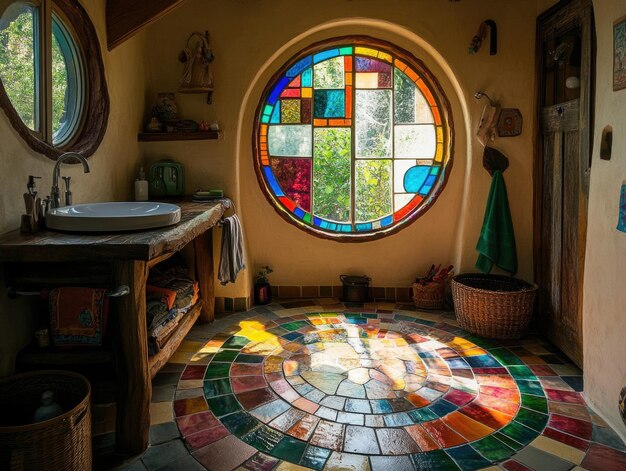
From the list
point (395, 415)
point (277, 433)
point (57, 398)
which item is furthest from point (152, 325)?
point (395, 415)

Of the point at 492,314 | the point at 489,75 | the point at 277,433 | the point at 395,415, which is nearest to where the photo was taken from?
the point at 277,433

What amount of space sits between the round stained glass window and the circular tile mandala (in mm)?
1067

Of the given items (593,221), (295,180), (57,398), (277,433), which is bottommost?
(277,433)

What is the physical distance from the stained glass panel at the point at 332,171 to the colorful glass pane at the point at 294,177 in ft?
0.20

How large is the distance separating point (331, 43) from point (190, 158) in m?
1.46

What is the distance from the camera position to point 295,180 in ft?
13.9

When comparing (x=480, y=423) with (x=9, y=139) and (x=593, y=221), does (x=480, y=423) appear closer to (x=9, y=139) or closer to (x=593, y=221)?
(x=593, y=221)

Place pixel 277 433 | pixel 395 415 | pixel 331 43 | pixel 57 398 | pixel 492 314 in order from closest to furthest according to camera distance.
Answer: pixel 57 398
pixel 277 433
pixel 395 415
pixel 492 314
pixel 331 43

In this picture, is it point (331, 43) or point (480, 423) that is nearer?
point (480, 423)

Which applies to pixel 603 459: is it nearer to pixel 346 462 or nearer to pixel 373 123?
pixel 346 462

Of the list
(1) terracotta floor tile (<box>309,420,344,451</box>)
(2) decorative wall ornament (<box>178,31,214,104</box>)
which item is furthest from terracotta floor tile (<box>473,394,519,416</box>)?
(2) decorative wall ornament (<box>178,31,214,104</box>)

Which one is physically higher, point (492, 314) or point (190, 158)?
point (190, 158)

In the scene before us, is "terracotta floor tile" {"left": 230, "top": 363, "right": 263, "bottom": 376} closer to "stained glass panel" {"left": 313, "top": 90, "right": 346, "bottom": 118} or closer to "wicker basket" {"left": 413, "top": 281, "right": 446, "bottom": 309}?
"wicker basket" {"left": 413, "top": 281, "right": 446, "bottom": 309}

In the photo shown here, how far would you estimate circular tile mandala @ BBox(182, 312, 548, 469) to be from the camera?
7.08ft
